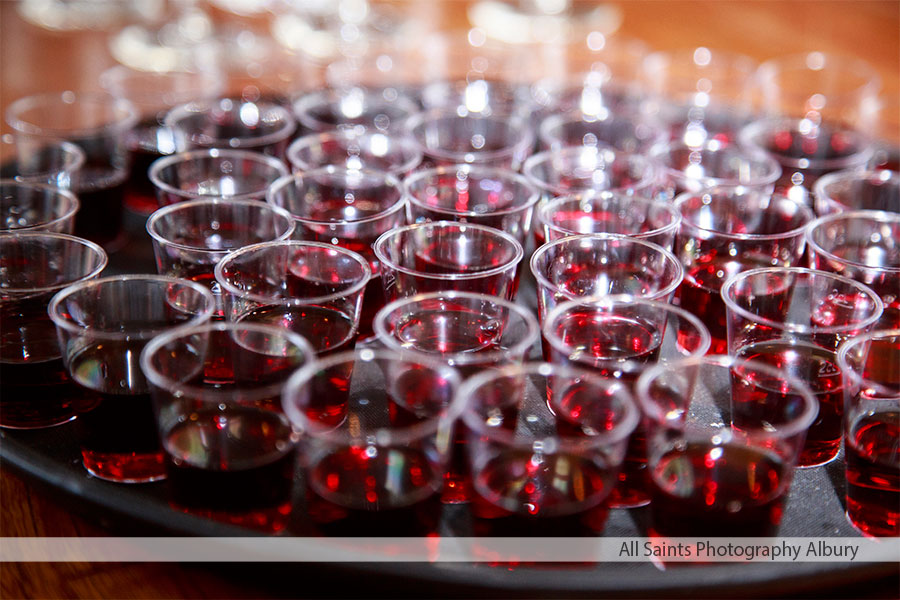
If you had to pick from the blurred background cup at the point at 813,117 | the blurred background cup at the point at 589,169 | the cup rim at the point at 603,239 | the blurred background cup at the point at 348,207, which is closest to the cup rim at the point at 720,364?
the cup rim at the point at 603,239

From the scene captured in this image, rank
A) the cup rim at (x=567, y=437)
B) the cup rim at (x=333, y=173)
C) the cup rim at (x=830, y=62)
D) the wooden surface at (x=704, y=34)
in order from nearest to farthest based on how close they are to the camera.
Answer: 1. the cup rim at (x=567, y=437)
2. the cup rim at (x=333, y=173)
3. the cup rim at (x=830, y=62)
4. the wooden surface at (x=704, y=34)

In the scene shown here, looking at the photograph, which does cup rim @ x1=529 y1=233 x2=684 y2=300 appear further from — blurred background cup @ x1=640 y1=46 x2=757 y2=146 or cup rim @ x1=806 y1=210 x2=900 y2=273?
blurred background cup @ x1=640 y1=46 x2=757 y2=146

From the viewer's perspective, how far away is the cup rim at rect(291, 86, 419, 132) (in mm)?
1383

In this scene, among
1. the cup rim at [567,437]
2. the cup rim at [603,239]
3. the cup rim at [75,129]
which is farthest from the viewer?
the cup rim at [75,129]

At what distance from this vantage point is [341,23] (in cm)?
236

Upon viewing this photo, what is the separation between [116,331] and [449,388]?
0.32 metres

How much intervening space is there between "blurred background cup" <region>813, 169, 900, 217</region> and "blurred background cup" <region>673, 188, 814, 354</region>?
4.3 inches

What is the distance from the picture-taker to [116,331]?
3.00ft

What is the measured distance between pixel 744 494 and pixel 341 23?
1819 mm

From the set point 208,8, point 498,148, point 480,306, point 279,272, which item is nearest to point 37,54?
point 208,8

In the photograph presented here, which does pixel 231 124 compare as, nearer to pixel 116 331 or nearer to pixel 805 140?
pixel 116 331

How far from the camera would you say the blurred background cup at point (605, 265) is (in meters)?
0.99

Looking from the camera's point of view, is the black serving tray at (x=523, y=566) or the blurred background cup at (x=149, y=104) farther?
the blurred background cup at (x=149, y=104)

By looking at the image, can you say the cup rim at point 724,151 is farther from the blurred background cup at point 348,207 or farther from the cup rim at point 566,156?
the blurred background cup at point 348,207
